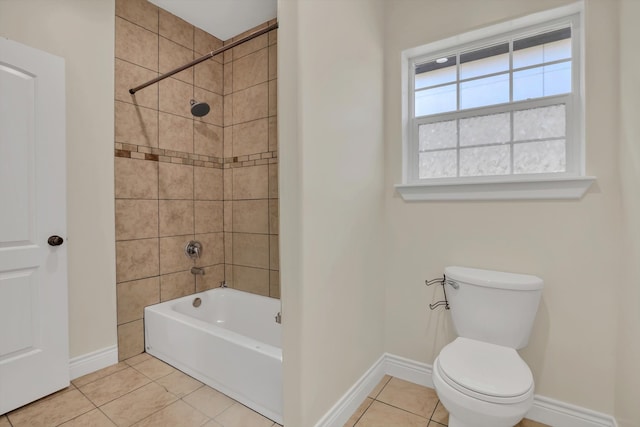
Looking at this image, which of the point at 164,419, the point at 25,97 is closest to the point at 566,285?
the point at 164,419

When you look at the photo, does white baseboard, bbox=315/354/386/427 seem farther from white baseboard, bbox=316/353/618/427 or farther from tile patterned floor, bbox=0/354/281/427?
tile patterned floor, bbox=0/354/281/427

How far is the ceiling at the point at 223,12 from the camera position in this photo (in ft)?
7.61

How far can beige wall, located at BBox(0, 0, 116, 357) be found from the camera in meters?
1.88

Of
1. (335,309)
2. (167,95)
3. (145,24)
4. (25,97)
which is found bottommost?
(335,309)

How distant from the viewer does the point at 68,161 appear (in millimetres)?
1901

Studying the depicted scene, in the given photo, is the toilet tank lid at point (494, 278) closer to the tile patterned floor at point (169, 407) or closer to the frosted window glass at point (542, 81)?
the tile patterned floor at point (169, 407)

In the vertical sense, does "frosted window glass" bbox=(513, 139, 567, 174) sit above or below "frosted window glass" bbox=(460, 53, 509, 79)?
below

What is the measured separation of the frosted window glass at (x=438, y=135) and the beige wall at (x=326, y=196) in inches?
14.3

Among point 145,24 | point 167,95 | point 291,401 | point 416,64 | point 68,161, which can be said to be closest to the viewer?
point 291,401

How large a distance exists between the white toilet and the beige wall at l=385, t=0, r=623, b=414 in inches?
6.6

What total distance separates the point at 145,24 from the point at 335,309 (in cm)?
248

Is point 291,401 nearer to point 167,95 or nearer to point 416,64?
point 416,64

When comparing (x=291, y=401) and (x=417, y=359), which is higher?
(x=291, y=401)

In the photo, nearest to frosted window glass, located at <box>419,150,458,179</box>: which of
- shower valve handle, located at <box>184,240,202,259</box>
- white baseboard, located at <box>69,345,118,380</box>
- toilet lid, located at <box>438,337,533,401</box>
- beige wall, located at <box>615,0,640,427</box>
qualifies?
beige wall, located at <box>615,0,640,427</box>
